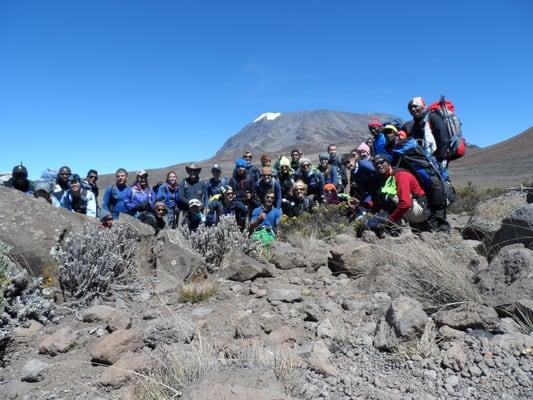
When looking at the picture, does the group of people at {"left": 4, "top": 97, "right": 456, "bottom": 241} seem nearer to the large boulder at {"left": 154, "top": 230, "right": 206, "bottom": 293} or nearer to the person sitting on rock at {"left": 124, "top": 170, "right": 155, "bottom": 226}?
the person sitting on rock at {"left": 124, "top": 170, "right": 155, "bottom": 226}

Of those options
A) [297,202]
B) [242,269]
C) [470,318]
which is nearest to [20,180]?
[242,269]

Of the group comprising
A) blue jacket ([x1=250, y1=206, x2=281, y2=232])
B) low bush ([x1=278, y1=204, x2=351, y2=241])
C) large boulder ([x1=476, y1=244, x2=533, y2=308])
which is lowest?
large boulder ([x1=476, y1=244, x2=533, y2=308])

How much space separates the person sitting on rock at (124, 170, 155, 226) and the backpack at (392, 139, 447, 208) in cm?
453

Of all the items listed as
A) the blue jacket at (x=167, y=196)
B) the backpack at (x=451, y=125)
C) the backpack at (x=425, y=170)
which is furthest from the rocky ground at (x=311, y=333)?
the blue jacket at (x=167, y=196)

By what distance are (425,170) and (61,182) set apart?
6.11m

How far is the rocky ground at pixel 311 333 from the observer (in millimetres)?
2578

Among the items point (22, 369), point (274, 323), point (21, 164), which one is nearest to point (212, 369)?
point (274, 323)

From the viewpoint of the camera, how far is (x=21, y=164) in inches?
295

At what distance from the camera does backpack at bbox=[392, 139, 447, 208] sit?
5.43 meters

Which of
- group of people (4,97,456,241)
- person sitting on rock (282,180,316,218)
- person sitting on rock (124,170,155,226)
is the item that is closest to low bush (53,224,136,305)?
group of people (4,97,456,241)

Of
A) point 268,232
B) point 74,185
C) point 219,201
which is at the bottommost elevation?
point 268,232

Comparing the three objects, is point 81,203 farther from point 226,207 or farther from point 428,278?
point 428,278

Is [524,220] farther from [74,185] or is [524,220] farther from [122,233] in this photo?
[74,185]

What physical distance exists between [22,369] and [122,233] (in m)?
2.43
